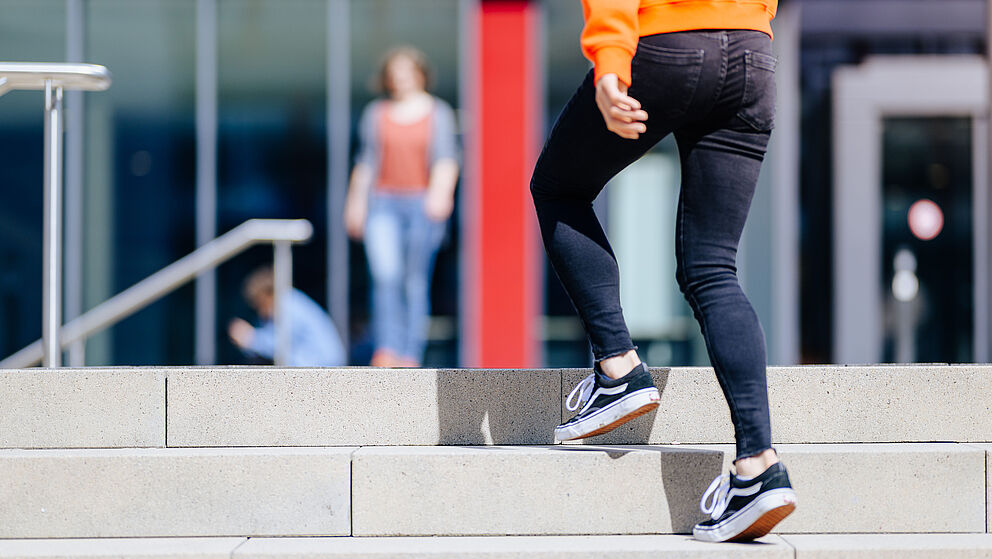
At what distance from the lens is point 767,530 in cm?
265

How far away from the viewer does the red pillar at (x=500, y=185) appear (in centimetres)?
805

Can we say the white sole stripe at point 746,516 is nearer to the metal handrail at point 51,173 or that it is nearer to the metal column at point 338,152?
the metal handrail at point 51,173

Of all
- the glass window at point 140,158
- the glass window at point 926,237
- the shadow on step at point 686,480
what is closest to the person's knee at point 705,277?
the shadow on step at point 686,480

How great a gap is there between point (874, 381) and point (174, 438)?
81.7 inches

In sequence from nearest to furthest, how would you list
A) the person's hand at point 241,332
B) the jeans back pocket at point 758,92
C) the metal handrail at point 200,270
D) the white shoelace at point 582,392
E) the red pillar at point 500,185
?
the jeans back pocket at point 758,92 → the white shoelace at point 582,392 → the metal handrail at point 200,270 → the person's hand at point 241,332 → the red pillar at point 500,185

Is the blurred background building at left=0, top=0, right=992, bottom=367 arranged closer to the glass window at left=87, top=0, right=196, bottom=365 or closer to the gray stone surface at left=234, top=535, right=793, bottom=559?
the glass window at left=87, top=0, right=196, bottom=365

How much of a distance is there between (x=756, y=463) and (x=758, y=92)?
0.91m

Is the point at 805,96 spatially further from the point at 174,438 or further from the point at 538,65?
the point at 174,438

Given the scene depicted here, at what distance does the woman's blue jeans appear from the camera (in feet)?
20.8

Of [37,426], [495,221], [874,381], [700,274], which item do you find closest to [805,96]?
[495,221]

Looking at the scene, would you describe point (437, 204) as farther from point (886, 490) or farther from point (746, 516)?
point (746, 516)

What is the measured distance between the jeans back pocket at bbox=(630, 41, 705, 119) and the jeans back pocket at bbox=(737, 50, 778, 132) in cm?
14

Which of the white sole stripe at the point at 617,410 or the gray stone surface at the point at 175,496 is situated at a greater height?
the white sole stripe at the point at 617,410

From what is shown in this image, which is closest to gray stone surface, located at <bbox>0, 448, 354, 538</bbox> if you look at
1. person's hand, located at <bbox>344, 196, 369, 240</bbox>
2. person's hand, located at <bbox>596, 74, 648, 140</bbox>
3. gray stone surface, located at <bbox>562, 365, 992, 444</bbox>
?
gray stone surface, located at <bbox>562, 365, 992, 444</bbox>
